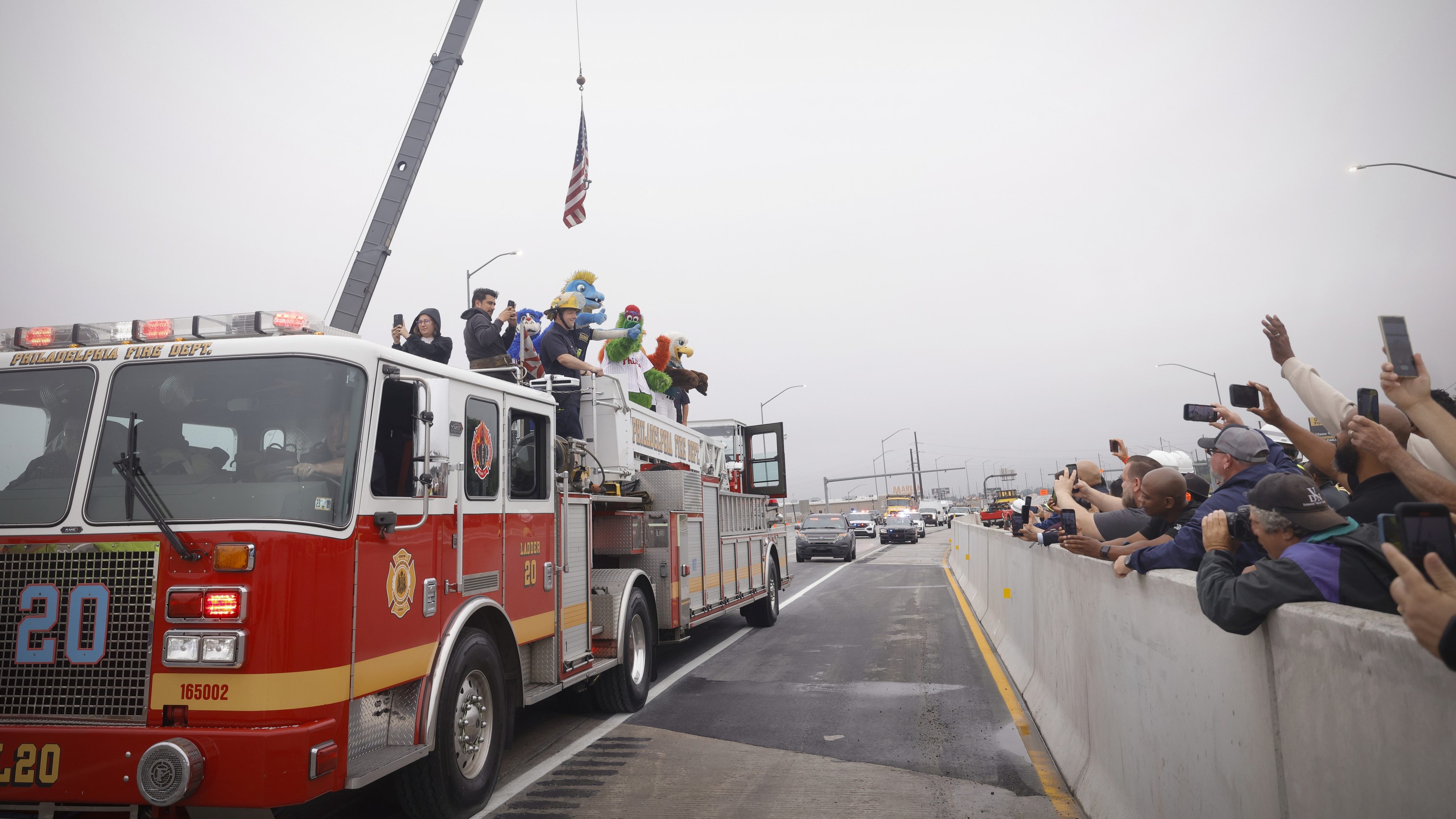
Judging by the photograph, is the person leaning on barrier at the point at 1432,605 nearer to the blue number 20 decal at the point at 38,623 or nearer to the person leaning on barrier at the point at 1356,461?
the person leaning on barrier at the point at 1356,461

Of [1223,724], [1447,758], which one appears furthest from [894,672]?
[1447,758]

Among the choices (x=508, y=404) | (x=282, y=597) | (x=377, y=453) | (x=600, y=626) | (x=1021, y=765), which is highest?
(x=508, y=404)

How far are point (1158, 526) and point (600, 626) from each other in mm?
4449

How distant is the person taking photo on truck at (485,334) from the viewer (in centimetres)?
742

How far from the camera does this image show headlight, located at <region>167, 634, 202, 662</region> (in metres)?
3.87

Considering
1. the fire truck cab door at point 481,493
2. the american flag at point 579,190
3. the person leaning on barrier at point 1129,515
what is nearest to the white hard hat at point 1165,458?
the person leaning on barrier at point 1129,515

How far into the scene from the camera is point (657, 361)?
12.2 metres

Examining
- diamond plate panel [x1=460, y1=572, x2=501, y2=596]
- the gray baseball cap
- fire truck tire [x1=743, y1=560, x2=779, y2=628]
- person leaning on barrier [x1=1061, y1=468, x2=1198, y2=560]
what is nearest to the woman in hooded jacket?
diamond plate panel [x1=460, y1=572, x2=501, y2=596]

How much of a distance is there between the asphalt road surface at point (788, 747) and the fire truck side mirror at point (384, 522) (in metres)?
1.91

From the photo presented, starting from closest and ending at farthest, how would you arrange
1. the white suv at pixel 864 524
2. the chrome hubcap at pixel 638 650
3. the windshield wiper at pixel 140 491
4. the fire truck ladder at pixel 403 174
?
the windshield wiper at pixel 140 491
the chrome hubcap at pixel 638 650
the fire truck ladder at pixel 403 174
the white suv at pixel 864 524

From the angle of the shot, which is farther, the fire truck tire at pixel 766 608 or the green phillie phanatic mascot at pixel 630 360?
the fire truck tire at pixel 766 608

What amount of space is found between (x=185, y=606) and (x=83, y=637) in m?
0.53

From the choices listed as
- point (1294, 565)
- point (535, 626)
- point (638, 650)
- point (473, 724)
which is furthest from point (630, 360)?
point (1294, 565)

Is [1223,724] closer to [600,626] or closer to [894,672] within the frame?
[600,626]
